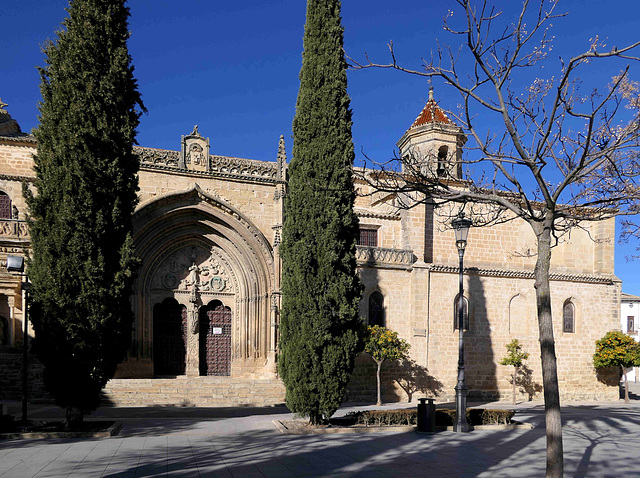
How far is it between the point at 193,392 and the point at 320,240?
343 inches

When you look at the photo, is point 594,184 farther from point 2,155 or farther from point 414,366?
point 2,155

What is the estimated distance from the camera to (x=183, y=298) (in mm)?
22938

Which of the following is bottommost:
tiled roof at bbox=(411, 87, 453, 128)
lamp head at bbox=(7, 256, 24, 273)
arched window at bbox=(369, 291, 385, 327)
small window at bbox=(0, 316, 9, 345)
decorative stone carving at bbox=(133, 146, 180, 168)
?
small window at bbox=(0, 316, 9, 345)

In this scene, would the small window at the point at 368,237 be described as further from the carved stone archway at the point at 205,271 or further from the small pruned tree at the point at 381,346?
the small pruned tree at the point at 381,346

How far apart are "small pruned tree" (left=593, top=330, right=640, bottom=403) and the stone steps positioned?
50.8ft

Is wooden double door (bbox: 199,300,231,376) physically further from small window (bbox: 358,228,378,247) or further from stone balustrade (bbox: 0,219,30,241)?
stone balustrade (bbox: 0,219,30,241)

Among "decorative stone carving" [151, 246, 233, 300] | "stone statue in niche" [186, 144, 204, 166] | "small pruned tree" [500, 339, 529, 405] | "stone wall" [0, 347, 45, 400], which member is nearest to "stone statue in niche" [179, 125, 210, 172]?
"stone statue in niche" [186, 144, 204, 166]

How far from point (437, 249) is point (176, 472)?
18028 millimetres

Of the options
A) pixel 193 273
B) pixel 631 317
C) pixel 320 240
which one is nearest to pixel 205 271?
pixel 193 273

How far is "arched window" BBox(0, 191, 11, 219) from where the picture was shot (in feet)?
67.9

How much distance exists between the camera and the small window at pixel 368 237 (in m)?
25.0

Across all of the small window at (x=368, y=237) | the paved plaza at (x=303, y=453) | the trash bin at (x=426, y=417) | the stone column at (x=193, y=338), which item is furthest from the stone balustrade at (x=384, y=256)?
the trash bin at (x=426, y=417)

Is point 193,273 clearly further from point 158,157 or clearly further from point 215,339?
point 158,157

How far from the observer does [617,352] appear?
24.7 meters
